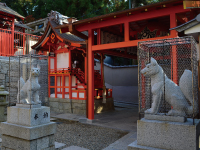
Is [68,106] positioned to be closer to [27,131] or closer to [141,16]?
[27,131]

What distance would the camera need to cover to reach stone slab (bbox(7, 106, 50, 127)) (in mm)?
4590

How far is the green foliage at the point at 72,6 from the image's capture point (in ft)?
62.6

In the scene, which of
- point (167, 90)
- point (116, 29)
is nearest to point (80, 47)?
point (116, 29)

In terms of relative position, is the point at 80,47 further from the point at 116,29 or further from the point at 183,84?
the point at 183,84

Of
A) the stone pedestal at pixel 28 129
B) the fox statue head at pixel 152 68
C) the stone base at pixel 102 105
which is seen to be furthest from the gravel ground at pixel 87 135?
the fox statue head at pixel 152 68

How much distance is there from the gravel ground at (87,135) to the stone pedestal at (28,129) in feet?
3.88

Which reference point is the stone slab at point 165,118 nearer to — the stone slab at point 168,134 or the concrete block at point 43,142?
the stone slab at point 168,134

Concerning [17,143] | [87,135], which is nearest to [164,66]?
[87,135]

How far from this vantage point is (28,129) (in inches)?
175

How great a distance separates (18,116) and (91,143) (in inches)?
97.5

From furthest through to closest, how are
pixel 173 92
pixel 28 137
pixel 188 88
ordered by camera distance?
pixel 28 137, pixel 173 92, pixel 188 88

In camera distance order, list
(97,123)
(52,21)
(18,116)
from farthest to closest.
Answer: (52,21)
(97,123)
(18,116)

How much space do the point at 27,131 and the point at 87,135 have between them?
9.39 feet

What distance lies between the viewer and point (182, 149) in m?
3.22
